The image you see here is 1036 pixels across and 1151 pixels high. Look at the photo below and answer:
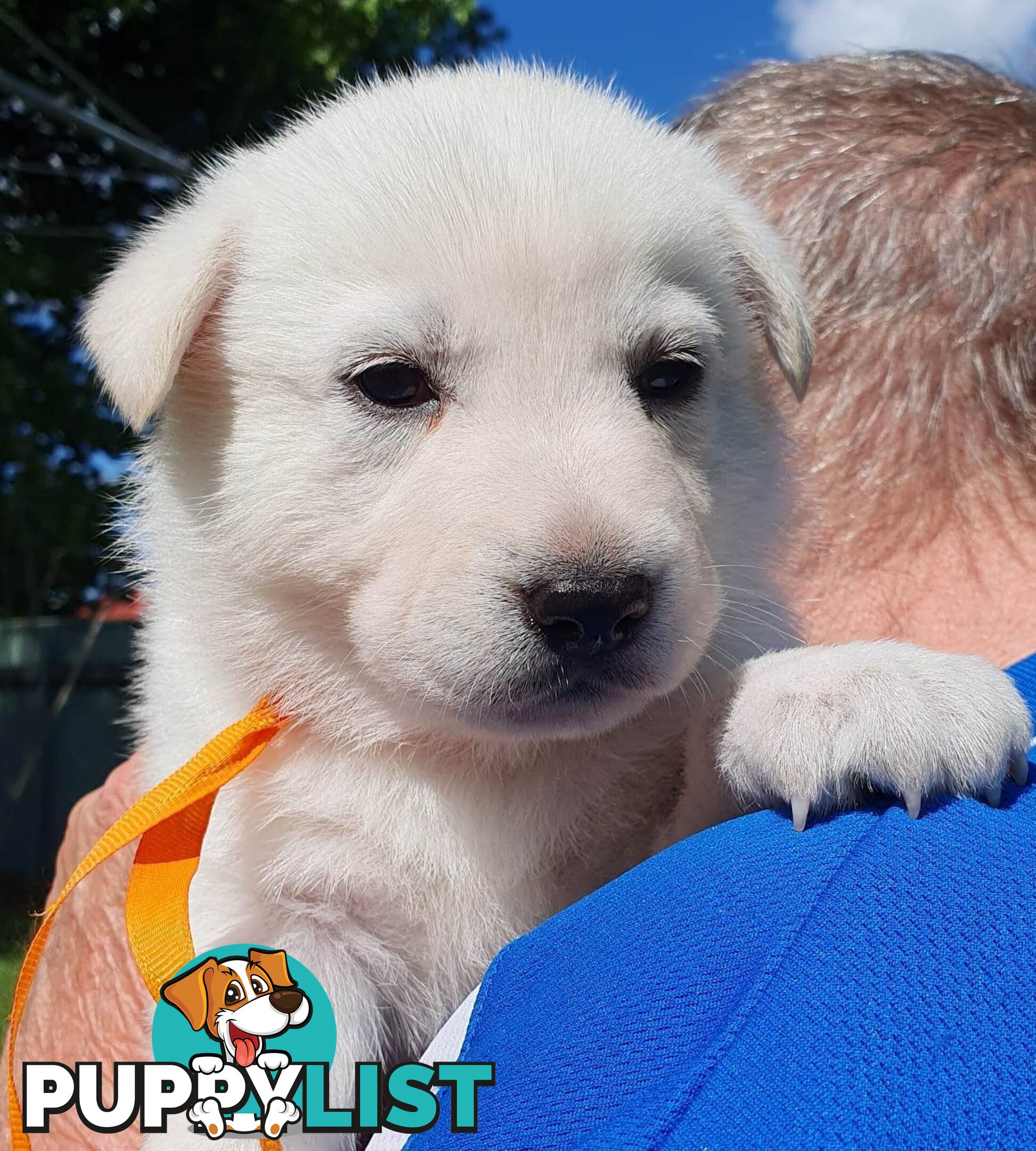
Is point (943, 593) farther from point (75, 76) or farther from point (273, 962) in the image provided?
point (75, 76)

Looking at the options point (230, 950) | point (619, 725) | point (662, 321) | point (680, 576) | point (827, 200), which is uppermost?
point (827, 200)

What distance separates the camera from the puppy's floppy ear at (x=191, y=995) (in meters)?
1.75

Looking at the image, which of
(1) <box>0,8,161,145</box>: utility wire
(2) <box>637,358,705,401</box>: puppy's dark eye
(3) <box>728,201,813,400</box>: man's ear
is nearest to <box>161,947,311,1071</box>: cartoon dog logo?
(2) <box>637,358,705,401</box>: puppy's dark eye

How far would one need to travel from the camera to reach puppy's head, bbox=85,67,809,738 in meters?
1.79

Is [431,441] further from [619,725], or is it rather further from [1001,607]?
[1001,607]

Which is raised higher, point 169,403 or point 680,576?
point 169,403

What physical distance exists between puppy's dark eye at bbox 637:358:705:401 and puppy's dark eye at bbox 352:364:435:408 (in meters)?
0.39

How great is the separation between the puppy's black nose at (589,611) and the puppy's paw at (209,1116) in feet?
2.84

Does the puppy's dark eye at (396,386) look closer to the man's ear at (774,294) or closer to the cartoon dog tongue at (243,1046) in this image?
the man's ear at (774,294)

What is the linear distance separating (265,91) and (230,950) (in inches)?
466

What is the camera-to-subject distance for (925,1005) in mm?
1209

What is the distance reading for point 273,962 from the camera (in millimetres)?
1948

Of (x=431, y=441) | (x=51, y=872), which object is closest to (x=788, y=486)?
(x=431, y=441)

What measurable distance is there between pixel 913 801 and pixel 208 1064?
1090 millimetres
